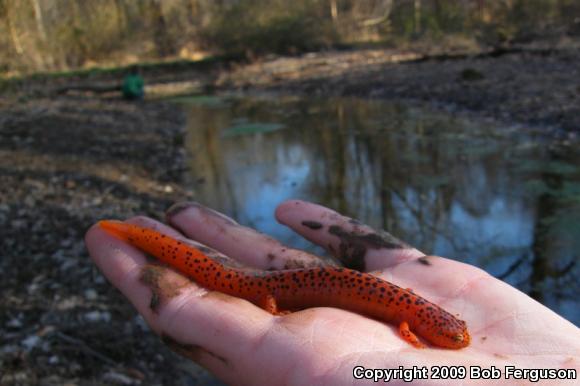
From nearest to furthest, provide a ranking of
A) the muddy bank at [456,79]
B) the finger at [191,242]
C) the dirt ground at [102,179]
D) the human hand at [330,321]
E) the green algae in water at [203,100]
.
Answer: the human hand at [330,321] → the finger at [191,242] → the dirt ground at [102,179] → the muddy bank at [456,79] → the green algae in water at [203,100]

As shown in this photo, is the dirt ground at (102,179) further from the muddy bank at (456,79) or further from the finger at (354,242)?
the finger at (354,242)

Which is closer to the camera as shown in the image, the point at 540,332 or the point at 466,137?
the point at 540,332

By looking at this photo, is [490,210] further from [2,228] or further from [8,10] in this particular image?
[8,10]

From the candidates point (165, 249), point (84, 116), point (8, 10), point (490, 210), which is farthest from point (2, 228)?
→ point (8, 10)

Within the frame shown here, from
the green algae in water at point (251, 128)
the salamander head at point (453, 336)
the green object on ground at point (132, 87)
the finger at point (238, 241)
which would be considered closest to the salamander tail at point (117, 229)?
the finger at point (238, 241)

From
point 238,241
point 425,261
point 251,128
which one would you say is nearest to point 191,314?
point 238,241

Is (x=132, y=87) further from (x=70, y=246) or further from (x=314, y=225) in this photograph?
(x=314, y=225)
